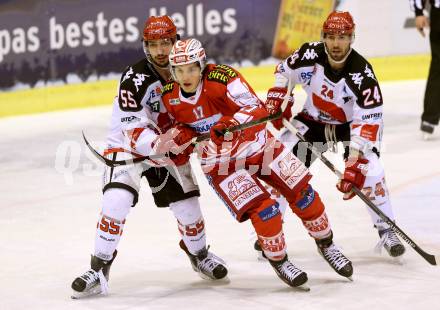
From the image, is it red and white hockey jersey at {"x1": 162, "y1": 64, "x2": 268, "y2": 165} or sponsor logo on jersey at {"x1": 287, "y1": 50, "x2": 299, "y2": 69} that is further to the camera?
sponsor logo on jersey at {"x1": 287, "y1": 50, "x2": 299, "y2": 69}

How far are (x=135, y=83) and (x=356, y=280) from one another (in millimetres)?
1361

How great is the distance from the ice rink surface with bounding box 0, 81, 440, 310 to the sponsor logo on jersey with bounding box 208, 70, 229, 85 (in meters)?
0.96

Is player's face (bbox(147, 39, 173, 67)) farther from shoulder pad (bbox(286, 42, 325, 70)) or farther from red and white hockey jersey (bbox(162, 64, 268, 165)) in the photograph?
shoulder pad (bbox(286, 42, 325, 70))

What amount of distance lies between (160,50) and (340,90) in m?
0.98

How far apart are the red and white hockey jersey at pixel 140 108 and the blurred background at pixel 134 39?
4401mm

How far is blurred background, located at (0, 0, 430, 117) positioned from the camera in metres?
8.91

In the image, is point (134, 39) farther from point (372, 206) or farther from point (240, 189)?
point (240, 189)

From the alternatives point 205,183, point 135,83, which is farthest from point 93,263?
point 205,183

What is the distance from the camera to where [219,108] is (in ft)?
14.8

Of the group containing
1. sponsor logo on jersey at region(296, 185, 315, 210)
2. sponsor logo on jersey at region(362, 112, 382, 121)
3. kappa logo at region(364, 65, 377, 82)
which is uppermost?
kappa logo at region(364, 65, 377, 82)

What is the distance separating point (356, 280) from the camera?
4.65 m

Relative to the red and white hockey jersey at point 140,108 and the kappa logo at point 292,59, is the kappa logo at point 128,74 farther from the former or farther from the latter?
the kappa logo at point 292,59

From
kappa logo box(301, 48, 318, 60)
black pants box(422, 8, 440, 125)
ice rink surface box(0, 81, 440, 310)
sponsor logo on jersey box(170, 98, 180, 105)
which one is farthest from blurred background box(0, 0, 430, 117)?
sponsor logo on jersey box(170, 98, 180, 105)

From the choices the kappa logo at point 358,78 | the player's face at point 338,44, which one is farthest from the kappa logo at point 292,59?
the kappa logo at point 358,78
